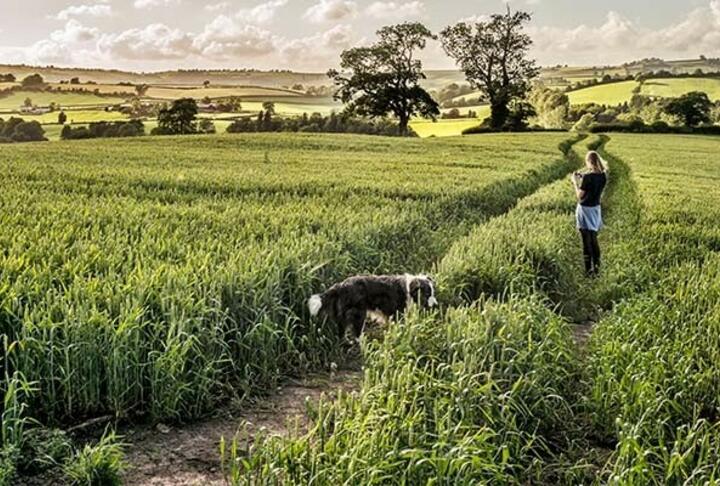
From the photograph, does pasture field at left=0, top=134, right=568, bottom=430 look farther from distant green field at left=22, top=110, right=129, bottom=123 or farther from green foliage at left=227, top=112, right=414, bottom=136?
distant green field at left=22, top=110, right=129, bottom=123

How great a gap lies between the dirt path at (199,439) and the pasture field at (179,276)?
207 mm

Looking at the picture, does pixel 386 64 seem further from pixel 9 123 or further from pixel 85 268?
pixel 85 268

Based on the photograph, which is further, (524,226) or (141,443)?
(524,226)

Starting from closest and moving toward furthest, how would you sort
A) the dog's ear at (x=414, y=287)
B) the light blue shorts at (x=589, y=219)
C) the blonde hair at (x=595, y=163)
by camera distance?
1. the dog's ear at (x=414, y=287)
2. the light blue shorts at (x=589, y=219)
3. the blonde hair at (x=595, y=163)

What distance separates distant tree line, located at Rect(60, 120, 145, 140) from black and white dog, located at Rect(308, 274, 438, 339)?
5959 centimetres

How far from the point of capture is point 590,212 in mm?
12070

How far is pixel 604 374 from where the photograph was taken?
5824mm

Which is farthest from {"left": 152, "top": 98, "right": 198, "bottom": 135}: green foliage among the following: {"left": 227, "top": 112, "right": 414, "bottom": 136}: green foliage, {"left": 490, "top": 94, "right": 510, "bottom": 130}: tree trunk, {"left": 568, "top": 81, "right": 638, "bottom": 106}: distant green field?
{"left": 568, "top": 81, "right": 638, "bottom": 106}: distant green field

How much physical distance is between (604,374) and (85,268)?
518 centimetres

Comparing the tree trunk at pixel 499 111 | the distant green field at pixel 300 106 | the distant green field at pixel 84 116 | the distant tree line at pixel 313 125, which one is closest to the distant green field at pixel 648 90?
the tree trunk at pixel 499 111

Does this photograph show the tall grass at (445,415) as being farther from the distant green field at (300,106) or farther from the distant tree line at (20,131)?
the distant green field at (300,106)

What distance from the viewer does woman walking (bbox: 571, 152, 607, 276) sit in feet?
39.4

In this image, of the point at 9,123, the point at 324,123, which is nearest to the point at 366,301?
the point at 9,123

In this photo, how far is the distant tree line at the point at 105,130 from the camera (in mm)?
61688
